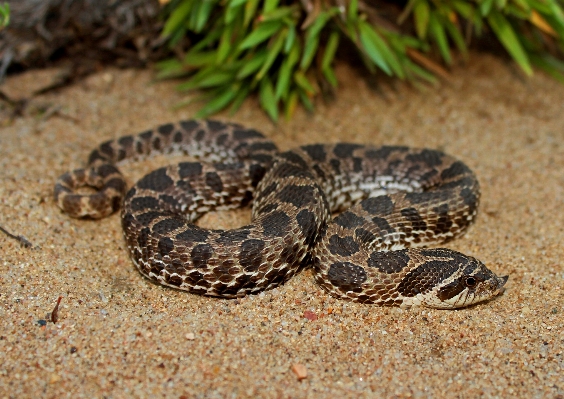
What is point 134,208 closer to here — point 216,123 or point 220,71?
point 216,123

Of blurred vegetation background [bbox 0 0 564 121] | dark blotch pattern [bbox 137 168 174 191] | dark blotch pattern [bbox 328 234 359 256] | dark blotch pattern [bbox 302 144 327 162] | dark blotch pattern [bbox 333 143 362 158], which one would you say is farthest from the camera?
blurred vegetation background [bbox 0 0 564 121]

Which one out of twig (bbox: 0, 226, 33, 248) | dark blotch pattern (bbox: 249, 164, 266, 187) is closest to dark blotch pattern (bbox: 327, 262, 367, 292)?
dark blotch pattern (bbox: 249, 164, 266, 187)

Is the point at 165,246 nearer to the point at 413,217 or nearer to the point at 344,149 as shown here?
the point at 413,217

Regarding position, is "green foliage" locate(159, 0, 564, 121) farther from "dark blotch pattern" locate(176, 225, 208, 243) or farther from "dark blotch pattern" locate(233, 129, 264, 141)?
"dark blotch pattern" locate(176, 225, 208, 243)

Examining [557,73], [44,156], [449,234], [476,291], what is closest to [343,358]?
[476,291]

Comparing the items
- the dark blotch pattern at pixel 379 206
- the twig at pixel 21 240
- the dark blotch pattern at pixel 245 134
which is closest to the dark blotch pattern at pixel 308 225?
the dark blotch pattern at pixel 379 206

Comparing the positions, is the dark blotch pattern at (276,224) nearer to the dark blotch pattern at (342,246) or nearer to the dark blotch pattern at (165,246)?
the dark blotch pattern at (342,246)
